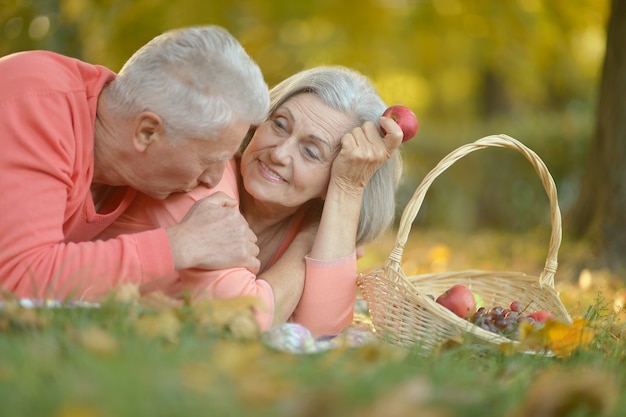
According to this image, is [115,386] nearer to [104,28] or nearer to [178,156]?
[178,156]

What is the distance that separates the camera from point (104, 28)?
738cm

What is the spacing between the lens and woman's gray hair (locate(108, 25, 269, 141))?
2986mm

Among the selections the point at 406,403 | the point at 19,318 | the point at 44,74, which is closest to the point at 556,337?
the point at 406,403

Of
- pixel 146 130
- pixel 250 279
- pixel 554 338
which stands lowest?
pixel 250 279

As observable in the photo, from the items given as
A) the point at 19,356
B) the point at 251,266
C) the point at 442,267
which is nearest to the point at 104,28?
the point at 442,267

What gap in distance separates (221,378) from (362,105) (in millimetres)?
2183

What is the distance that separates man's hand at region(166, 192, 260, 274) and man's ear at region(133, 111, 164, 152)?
12.0 inches

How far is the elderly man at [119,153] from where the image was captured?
279cm

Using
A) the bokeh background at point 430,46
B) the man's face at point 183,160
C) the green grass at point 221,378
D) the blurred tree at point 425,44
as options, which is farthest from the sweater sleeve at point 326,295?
the blurred tree at point 425,44

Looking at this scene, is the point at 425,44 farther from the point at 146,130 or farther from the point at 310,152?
the point at 146,130

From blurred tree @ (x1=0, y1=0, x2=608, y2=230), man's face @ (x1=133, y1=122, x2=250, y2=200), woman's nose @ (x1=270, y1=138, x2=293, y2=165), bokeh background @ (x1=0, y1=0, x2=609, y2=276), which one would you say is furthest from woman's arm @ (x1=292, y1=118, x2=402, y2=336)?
blurred tree @ (x1=0, y1=0, x2=608, y2=230)

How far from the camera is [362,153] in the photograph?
3551 millimetres

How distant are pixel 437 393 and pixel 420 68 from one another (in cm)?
1465

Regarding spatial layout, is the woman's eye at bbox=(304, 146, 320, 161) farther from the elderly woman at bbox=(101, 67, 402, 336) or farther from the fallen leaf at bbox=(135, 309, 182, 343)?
the fallen leaf at bbox=(135, 309, 182, 343)
